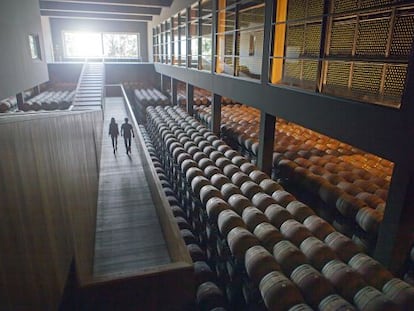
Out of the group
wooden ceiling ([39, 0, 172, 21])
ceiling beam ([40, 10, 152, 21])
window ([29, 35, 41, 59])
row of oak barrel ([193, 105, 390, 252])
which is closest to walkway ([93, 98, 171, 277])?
row of oak barrel ([193, 105, 390, 252])

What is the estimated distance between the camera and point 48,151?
4.18 meters

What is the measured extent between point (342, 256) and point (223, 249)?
222cm

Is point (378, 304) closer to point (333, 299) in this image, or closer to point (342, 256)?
point (333, 299)

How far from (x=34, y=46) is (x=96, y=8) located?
401 inches

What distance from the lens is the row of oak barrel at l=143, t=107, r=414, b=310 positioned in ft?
13.3

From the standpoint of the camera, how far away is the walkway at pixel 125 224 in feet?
22.5

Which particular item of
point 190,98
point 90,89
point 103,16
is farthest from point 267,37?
point 103,16

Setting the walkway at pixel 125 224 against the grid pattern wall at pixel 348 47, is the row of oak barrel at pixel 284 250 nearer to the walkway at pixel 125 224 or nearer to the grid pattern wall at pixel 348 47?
the walkway at pixel 125 224

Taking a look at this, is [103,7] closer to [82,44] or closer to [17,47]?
[82,44]

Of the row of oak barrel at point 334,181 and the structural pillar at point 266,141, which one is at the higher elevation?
the structural pillar at point 266,141

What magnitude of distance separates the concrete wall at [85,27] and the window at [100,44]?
0.43 metres

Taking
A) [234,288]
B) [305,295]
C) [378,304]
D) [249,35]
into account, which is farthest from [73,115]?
[249,35]

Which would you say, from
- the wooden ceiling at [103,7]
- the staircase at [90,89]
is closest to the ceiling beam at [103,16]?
the wooden ceiling at [103,7]

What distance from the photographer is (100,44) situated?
30172mm
